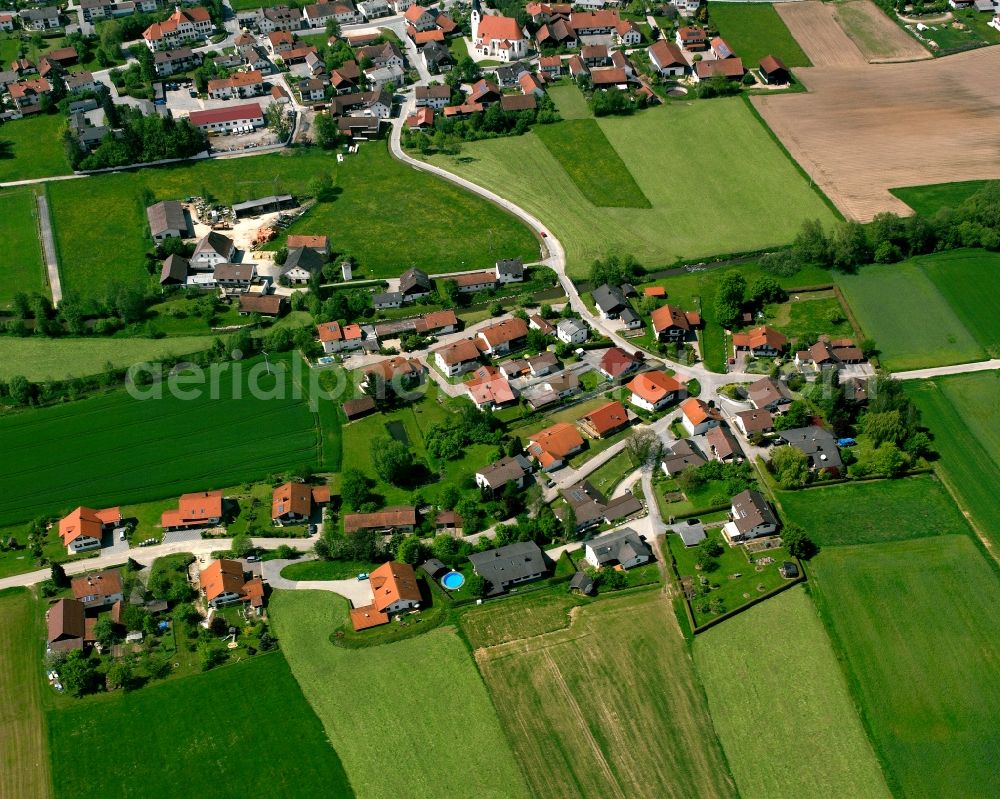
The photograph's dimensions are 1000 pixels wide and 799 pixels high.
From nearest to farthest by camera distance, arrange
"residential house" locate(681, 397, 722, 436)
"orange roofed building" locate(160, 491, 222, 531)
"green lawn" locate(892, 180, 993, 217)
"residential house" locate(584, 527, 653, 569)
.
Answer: "residential house" locate(584, 527, 653, 569)
"orange roofed building" locate(160, 491, 222, 531)
"residential house" locate(681, 397, 722, 436)
"green lawn" locate(892, 180, 993, 217)

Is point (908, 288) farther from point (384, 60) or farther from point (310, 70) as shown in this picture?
point (310, 70)

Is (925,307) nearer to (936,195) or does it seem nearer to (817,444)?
(936,195)

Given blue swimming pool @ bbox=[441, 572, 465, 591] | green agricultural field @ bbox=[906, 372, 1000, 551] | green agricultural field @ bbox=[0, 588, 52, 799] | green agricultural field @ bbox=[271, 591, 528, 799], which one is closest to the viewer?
green agricultural field @ bbox=[271, 591, 528, 799]

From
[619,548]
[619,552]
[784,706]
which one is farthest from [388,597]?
[784,706]

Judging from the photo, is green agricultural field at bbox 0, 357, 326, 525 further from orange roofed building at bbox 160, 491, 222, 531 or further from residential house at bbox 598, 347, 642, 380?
residential house at bbox 598, 347, 642, 380

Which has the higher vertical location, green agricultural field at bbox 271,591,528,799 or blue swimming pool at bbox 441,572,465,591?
blue swimming pool at bbox 441,572,465,591

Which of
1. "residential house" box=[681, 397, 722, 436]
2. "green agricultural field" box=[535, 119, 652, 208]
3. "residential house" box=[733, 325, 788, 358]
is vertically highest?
"green agricultural field" box=[535, 119, 652, 208]

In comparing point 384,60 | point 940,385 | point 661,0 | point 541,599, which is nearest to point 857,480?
point 940,385

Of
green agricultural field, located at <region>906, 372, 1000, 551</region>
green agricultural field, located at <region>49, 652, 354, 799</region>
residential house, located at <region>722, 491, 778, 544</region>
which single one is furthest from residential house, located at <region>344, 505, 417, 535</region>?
green agricultural field, located at <region>906, 372, 1000, 551</region>
